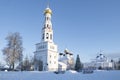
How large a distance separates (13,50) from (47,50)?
2861 cm

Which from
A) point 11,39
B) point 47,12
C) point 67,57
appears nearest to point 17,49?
point 11,39

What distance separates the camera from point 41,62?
225 ft

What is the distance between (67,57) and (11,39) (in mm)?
58371

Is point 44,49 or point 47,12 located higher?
point 47,12

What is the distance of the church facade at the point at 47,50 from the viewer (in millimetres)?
68750

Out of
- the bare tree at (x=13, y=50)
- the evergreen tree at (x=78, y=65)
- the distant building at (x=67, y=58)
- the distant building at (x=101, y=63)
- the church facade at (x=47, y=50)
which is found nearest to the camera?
the bare tree at (x=13, y=50)

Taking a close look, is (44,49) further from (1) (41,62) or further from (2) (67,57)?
(2) (67,57)

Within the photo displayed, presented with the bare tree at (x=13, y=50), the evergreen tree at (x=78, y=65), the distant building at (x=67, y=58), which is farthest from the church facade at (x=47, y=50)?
the bare tree at (x=13, y=50)

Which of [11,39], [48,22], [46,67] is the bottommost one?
[46,67]

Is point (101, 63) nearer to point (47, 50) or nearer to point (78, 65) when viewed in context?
point (78, 65)

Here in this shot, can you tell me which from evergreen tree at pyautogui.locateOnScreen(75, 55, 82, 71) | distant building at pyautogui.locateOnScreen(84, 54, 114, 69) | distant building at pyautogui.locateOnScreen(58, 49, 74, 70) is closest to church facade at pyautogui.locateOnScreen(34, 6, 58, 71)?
evergreen tree at pyautogui.locateOnScreen(75, 55, 82, 71)

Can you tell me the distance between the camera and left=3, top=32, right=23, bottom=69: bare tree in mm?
42438

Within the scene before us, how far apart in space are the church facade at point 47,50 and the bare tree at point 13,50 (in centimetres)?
2434

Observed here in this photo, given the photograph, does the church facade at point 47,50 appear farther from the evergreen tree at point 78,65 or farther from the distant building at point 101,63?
the distant building at point 101,63
